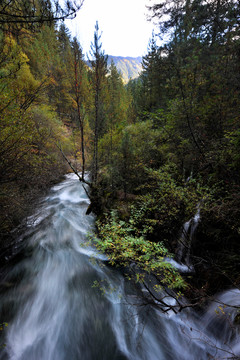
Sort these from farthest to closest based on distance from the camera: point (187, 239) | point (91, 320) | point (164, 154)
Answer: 1. point (164, 154)
2. point (187, 239)
3. point (91, 320)

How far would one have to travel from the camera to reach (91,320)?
3.74 metres

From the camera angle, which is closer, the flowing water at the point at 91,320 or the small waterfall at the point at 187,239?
the flowing water at the point at 91,320

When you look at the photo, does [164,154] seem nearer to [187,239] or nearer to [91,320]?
[187,239]

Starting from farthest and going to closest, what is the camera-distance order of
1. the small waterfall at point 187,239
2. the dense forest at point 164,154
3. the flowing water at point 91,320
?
the small waterfall at point 187,239
the dense forest at point 164,154
the flowing water at point 91,320

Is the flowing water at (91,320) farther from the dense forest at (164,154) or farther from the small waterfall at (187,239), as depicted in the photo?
the small waterfall at (187,239)

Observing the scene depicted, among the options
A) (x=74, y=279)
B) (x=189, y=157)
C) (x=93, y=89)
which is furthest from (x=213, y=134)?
(x=74, y=279)

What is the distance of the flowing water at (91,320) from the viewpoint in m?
3.10

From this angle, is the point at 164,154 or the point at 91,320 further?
the point at 164,154

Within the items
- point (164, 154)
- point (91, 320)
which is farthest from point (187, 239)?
point (164, 154)

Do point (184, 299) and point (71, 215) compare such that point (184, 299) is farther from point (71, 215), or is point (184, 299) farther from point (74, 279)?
point (71, 215)

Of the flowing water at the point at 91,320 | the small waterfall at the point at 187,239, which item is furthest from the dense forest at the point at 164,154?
the flowing water at the point at 91,320

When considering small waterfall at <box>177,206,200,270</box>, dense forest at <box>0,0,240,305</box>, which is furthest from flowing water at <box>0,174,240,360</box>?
small waterfall at <box>177,206,200,270</box>

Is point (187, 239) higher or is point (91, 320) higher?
point (187, 239)

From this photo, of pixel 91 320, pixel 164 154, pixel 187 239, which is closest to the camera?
pixel 91 320
